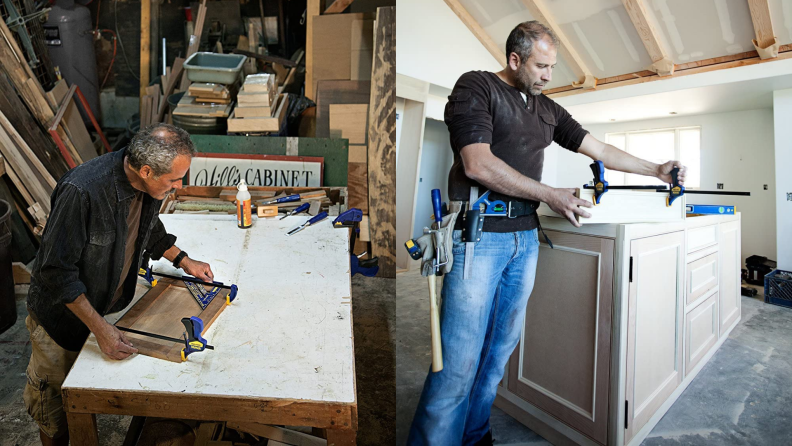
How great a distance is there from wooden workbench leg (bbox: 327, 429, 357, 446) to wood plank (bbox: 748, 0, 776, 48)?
2.16 metres

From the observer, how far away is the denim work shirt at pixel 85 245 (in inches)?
41.5

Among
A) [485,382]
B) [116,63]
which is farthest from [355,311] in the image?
[116,63]

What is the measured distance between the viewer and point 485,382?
5.21 ft

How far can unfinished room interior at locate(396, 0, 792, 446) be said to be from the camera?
1.49 m

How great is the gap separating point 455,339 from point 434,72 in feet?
3.64

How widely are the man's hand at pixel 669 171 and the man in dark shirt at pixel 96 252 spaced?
5.34ft

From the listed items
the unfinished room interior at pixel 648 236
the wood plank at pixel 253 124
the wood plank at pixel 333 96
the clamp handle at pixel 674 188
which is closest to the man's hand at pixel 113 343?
the unfinished room interior at pixel 648 236

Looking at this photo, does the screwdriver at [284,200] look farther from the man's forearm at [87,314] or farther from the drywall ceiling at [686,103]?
the drywall ceiling at [686,103]

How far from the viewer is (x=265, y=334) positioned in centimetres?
110

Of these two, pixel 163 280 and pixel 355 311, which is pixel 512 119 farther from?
pixel 355 311

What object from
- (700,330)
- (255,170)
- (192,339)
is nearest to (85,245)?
(192,339)

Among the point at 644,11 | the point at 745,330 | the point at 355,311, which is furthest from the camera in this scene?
the point at 355,311

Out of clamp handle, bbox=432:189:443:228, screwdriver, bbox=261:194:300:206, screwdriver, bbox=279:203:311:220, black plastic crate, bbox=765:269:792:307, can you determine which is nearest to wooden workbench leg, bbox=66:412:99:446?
clamp handle, bbox=432:189:443:228

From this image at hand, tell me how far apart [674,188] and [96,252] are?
74.9 inches
